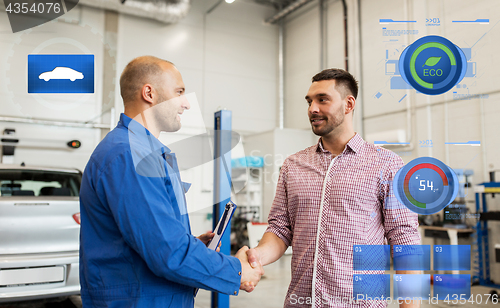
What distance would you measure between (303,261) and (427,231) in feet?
11.4

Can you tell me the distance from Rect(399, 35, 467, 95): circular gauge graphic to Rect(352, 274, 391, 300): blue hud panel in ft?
1.79

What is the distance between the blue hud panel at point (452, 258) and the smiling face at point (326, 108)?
0.47 meters

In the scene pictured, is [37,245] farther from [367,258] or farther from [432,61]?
[432,61]

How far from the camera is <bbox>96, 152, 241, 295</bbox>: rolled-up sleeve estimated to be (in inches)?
33.2

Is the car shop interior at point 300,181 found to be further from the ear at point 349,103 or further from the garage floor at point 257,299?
the garage floor at point 257,299

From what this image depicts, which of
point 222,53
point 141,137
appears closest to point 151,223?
point 141,137

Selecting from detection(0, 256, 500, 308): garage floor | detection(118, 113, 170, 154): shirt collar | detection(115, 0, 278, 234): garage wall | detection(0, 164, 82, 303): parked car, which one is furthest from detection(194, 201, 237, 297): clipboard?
detection(115, 0, 278, 234): garage wall

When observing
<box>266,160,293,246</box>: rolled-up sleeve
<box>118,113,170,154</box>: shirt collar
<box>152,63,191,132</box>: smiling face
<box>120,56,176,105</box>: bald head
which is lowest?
<box>266,160,293,246</box>: rolled-up sleeve

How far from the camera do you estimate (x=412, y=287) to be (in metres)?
1.05

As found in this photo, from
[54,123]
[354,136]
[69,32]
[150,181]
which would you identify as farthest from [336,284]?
[54,123]

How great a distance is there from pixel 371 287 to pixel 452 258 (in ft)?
0.76

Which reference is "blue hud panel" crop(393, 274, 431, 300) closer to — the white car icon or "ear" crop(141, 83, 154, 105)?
"ear" crop(141, 83, 154, 105)

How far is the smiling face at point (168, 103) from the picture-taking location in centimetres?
99
